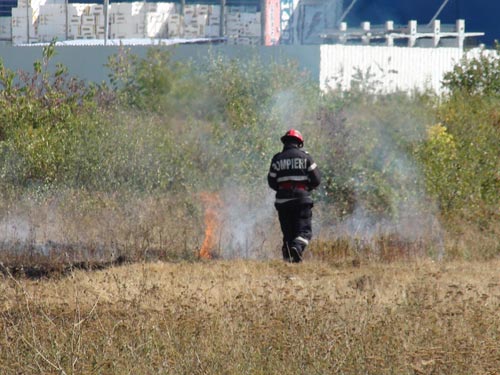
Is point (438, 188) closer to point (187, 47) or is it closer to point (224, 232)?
point (224, 232)

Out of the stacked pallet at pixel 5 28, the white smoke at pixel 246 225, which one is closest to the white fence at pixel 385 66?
the white smoke at pixel 246 225

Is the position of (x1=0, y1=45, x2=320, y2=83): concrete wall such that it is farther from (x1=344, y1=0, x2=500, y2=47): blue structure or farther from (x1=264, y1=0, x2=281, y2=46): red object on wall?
(x1=344, y1=0, x2=500, y2=47): blue structure

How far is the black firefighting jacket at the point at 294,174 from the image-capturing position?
12094 mm

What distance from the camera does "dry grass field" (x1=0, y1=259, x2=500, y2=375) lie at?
696cm

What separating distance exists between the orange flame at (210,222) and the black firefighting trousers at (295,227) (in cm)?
110

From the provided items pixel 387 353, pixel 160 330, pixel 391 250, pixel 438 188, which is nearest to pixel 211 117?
pixel 438 188

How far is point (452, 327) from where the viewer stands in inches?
319

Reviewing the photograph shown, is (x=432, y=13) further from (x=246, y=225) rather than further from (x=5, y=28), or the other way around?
(x=246, y=225)

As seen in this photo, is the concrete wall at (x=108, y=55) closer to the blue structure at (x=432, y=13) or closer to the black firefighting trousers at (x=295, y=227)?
the black firefighting trousers at (x=295, y=227)

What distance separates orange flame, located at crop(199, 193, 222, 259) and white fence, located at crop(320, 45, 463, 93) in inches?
280

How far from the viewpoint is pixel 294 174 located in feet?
39.8

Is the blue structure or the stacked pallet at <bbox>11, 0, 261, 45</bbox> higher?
the blue structure

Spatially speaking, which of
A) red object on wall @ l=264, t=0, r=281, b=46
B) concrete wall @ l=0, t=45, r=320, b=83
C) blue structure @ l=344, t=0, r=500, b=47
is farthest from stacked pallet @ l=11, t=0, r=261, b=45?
concrete wall @ l=0, t=45, r=320, b=83

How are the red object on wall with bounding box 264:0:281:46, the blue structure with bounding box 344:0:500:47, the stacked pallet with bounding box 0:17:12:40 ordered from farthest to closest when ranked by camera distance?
the stacked pallet with bounding box 0:17:12:40 < the blue structure with bounding box 344:0:500:47 < the red object on wall with bounding box 264:0:281:46
